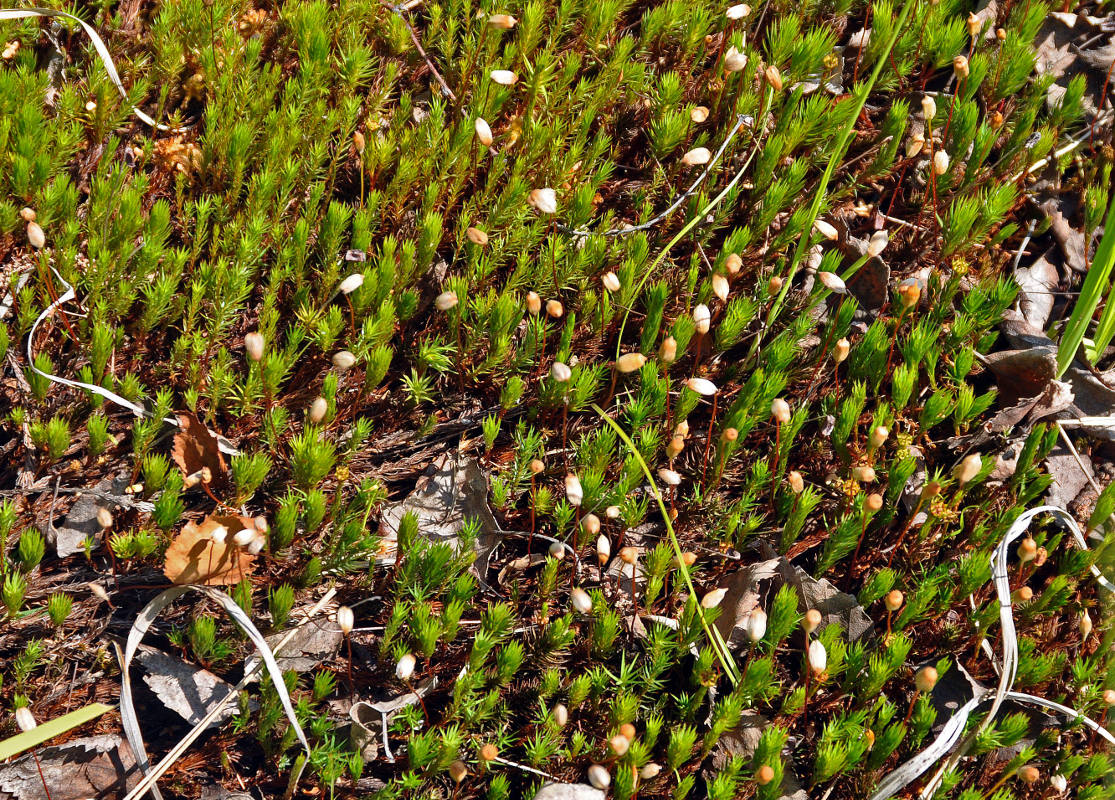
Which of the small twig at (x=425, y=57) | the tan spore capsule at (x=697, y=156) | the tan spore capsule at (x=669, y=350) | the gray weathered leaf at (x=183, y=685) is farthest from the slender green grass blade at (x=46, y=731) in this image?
the tan spore capsule at (x=697, y=156)

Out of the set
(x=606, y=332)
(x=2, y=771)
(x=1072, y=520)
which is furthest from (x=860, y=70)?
(x=2, y=771)

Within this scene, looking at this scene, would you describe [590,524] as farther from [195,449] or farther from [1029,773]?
[1029,773]

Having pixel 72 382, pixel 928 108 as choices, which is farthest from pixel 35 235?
pixel 928 108

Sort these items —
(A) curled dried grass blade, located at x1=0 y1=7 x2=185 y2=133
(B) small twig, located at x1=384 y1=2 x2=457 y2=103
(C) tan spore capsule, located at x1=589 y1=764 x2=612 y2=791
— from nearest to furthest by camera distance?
1. (C) tan spore capsule, located at x1=589 y1=764 x2=612 y2=791
2. (A) curled dried grass blade, located at x1=0 y1=7 x2=185 y2=133
3. (B) small twig, located at x1=384 y1=2 x2=457 y2=103

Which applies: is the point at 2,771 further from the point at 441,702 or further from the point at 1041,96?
the point at 1041,96

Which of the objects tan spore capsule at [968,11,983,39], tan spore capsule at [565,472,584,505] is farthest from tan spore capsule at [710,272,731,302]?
tan spore capsule at [968,11,983,39]

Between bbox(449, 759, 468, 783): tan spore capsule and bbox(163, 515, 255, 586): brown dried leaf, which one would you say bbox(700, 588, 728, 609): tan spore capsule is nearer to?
bbox(449, 759, 468, 783): tan spore capsule

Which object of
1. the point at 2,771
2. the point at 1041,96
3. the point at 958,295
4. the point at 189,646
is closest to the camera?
the point at 2,771
